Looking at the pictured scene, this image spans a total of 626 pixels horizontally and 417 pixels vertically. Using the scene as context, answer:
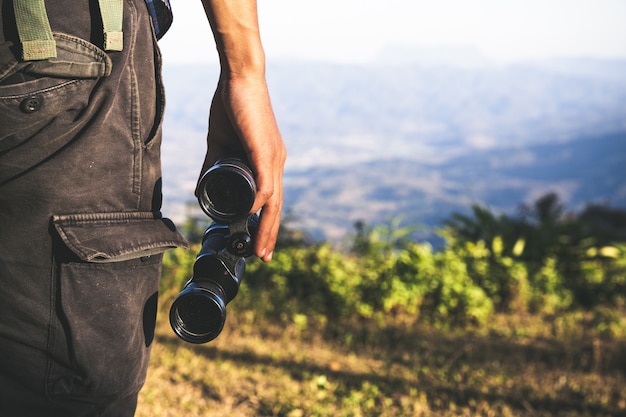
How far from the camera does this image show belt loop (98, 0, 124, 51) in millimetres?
1271

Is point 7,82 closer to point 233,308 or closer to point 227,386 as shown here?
point 227,386

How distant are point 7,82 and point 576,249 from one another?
6.54 metres

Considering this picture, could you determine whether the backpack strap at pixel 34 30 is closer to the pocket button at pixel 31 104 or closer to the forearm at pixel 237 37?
the pocket button at pixel 31 104

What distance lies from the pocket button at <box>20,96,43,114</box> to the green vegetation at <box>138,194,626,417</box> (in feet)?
7.25

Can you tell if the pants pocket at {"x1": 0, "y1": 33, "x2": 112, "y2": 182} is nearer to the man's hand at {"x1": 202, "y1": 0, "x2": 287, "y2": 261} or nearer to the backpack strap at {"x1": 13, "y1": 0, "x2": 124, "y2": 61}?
the backpack strap at {"x1": 13, "y1": 0, "x2": 124, "y2": 61}

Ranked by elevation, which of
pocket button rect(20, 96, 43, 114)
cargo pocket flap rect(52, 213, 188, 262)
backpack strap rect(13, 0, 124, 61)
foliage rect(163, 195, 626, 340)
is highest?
backpack strap rect(13, 0, 124, 61)

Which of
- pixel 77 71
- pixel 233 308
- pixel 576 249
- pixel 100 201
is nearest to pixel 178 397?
pixel 233 308

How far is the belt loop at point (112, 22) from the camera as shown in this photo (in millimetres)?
1271

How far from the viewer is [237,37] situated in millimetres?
1417

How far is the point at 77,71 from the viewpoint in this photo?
→ 1265mm

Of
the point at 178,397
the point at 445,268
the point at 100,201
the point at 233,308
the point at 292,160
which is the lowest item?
the point at 292,160

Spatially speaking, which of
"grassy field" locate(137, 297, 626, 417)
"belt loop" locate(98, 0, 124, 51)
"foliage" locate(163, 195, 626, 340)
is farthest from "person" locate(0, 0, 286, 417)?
"foliage" locate(163, 195, 626, 340)

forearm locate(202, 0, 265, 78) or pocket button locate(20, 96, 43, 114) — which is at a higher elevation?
forearm locate(202, 0, 265, 78)

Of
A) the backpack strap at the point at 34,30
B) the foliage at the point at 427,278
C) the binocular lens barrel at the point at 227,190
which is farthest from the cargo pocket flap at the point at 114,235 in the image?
the foliage at the point at 427,278
